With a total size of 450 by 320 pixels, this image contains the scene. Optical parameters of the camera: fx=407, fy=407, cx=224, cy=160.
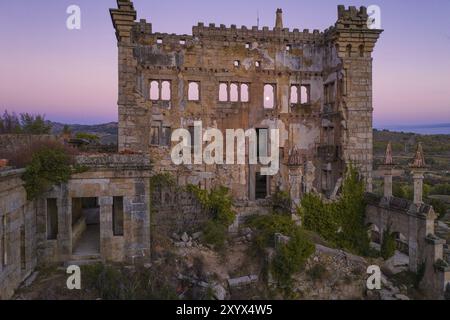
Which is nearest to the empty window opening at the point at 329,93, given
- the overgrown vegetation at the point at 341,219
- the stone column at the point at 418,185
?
the overgrown vegetation at the point at 341,219

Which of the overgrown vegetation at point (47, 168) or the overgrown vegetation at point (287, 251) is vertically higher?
the overgrown vegetation at point (47, 168)

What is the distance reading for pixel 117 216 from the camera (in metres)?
17.1

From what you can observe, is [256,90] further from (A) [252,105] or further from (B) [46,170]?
(B) [46,170]

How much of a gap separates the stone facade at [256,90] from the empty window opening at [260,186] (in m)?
1.07

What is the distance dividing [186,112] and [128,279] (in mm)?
10818

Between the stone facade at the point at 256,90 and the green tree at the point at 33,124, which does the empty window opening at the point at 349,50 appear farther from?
the green tree at the point at 33,124

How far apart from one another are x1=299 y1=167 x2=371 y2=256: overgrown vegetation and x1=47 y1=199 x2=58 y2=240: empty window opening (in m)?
11.4

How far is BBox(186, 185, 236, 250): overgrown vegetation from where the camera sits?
1950 cm

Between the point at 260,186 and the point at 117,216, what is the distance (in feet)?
37.0

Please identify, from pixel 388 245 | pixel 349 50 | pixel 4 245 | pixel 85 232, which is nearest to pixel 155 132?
pixel 85 232

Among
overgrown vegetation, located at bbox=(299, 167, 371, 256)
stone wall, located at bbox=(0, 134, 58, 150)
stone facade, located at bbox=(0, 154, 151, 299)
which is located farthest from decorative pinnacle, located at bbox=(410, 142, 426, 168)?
stone wall, located at bbox=(0, 134, 58, 150)

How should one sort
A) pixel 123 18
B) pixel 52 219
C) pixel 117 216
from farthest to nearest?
pixel 123 18
pixel 117 216
pixel 52 219

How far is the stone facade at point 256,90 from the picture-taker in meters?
21.9

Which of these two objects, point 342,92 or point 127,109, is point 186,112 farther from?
point 342,92
